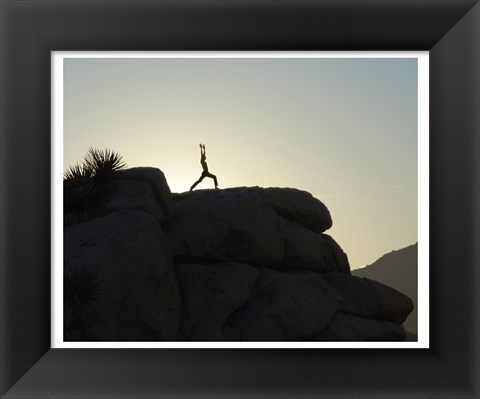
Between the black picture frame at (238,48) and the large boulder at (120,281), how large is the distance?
379 centimetres

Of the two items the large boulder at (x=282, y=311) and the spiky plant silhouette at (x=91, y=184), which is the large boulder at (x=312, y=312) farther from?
the spiky plant silhouette at (x=91, y=184)

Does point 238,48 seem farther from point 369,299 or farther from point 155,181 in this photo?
point 369,299

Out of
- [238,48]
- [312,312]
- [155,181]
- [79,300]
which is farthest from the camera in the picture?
[155,181]

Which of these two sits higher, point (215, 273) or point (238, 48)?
point (238, 48)

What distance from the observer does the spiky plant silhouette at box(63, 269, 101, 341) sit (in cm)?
757

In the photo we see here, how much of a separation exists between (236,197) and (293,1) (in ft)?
22.3

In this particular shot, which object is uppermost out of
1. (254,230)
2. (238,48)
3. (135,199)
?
(238,48)

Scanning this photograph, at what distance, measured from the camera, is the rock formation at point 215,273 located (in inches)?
321

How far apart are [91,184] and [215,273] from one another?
2.33m

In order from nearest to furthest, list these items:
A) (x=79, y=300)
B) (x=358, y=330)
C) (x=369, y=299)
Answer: (x=79, y=300)
(x=358, y=330)
(x=369, y=299)

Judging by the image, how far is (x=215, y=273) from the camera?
9.53 metres

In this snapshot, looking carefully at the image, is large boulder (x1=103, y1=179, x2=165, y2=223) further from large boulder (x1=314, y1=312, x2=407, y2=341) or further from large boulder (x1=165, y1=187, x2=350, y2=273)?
large boulder (x1=314, y1=312, x2=407, y2=341)

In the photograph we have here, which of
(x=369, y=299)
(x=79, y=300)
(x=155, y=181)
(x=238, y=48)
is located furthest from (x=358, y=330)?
(x=238, y=48)

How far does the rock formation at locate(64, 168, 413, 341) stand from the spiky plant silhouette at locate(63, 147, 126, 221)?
9.7 inches
